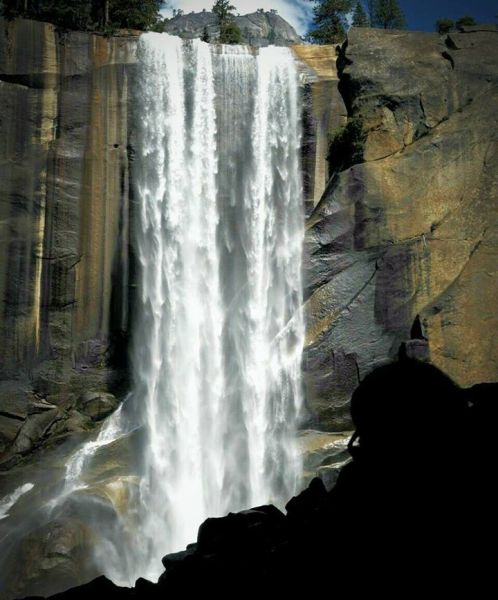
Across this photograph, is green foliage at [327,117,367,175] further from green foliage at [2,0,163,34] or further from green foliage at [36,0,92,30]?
green foliage at [36,0,92,30]

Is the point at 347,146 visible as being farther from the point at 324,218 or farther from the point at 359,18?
the point at 359,18

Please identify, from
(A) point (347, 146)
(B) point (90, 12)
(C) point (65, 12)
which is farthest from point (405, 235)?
(B) point (90, 12)

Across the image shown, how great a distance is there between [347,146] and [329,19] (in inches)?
760

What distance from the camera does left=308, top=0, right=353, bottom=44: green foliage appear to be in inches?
1374

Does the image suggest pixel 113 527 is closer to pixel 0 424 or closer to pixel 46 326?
pixel 0 424

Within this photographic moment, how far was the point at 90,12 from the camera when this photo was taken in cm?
2869

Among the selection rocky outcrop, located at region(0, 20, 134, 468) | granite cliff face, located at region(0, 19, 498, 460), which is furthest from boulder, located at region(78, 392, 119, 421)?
rocky outcrop, located at region(0, 20, 134, 468)

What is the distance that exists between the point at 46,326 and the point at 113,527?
822 centimetres

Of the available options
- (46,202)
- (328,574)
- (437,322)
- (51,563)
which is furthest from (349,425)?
(328,574)

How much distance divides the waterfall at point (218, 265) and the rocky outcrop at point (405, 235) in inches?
52.7

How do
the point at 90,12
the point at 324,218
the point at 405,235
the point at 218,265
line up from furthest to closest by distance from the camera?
the point at 90,12, the point at 218,265, the point at 324,218, the point at 405,235

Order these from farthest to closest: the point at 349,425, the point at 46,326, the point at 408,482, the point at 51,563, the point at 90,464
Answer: the point at 46,326
the point at 349,425
the point at 90,464
the point at 51,563
the point at 408,482

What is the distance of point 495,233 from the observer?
19859 millimetres

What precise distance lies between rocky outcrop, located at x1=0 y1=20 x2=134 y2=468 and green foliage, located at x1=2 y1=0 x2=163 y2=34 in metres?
1.77
